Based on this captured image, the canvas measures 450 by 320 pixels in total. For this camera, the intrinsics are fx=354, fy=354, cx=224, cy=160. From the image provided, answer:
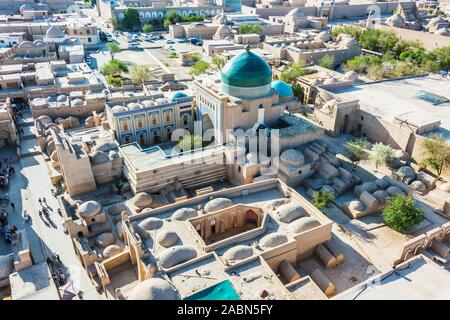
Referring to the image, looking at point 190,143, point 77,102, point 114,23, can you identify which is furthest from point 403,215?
point 114,23

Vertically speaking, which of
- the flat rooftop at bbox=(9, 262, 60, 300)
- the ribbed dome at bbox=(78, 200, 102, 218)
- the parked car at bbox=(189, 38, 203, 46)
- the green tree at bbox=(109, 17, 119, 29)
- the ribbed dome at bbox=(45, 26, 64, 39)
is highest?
the ribbed dome at bbox=(45, 26, 64, 39)

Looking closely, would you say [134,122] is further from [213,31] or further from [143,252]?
[213,31]

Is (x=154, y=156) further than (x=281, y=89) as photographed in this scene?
No

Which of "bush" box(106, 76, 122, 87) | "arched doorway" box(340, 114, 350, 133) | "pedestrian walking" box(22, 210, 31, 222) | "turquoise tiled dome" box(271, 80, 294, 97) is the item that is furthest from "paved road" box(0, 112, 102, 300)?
"arched doorway" box(340, 114, 350, 133)

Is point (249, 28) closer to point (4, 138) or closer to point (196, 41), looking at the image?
point (196, 41)

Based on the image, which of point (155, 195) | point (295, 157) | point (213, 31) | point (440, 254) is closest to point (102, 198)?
point (155, 195)

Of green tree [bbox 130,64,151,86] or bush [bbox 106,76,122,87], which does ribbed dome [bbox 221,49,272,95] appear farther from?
bush [bbox 106,76,122,87]
